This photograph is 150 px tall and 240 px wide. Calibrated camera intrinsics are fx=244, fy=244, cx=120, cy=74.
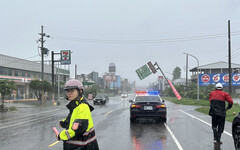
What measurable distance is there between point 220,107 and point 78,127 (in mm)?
5449

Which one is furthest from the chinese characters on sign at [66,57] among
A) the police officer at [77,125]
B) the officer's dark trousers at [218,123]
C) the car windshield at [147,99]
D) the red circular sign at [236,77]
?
the police officer at [77,125]

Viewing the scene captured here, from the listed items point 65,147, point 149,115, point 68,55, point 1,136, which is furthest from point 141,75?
point 65,147

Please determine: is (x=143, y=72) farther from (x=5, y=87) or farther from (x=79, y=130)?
(x=79, y=130)

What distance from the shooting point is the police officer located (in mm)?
2877

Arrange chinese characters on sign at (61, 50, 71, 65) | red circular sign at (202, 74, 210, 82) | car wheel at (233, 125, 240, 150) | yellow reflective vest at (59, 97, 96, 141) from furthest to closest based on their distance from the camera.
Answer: red circular sign at (202, 74, 210, 82) → chinese characters on sign at (61, 50, 71, 65) → car wheel at (233, 125, 240, 150) → yellow reflective vest at (59, 97, 96, 141)

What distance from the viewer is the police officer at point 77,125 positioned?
2.88m

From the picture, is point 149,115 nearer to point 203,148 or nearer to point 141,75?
point 203,148

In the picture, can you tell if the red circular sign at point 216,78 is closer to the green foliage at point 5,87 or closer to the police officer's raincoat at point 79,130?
the green foliage at point 5,87

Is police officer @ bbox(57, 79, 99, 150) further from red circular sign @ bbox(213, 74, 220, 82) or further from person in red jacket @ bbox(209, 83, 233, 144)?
red circular sign @ bbox(213, 74, 220, 82)

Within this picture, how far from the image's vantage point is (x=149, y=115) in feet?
37.9

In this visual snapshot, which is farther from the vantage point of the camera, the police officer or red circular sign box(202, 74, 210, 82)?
red circular sign box(202, 74, 210, 82)

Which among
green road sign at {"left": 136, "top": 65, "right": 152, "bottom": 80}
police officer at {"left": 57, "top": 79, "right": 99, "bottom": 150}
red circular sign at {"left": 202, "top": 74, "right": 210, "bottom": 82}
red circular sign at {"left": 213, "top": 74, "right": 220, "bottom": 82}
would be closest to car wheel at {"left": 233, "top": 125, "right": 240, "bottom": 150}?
police officer at {"left": 57, "top": 79, "right": 99, "bottom": 150}

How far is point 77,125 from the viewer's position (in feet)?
9.32

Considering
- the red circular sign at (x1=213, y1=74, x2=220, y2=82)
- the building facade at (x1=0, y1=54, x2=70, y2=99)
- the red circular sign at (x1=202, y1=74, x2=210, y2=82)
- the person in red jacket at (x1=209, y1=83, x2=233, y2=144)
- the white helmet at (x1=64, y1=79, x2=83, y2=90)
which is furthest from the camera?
the building facade at (x1=0, y1=54, x2=70, y2=99)
